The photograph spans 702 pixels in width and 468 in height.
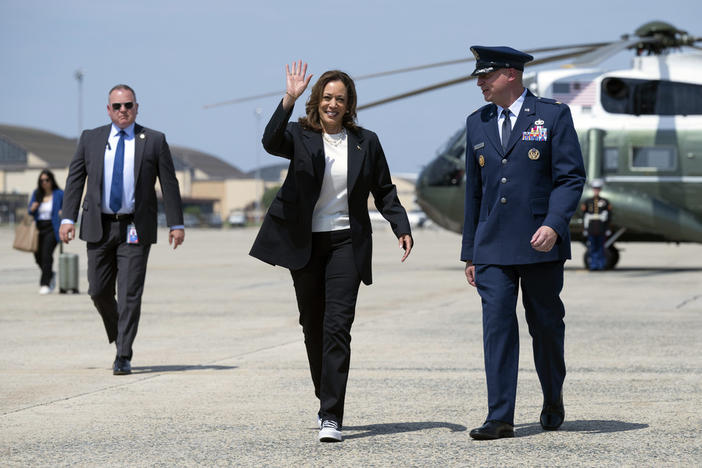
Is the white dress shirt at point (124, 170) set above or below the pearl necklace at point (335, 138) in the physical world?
below

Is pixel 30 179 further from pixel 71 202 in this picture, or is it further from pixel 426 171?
pixel 71 202

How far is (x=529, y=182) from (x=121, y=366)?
352 centimetres

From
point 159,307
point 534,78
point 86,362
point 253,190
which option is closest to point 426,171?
point 534,78

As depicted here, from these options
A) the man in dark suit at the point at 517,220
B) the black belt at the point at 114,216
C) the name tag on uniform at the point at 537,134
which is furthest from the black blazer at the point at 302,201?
the black belt at the point at 114,216

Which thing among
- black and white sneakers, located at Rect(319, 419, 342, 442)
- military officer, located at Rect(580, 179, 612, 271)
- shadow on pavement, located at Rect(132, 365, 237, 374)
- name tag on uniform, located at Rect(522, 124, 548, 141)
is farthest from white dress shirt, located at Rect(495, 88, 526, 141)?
military officer, located at Rect(580, 179, 612, 271)

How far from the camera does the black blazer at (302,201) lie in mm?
5750

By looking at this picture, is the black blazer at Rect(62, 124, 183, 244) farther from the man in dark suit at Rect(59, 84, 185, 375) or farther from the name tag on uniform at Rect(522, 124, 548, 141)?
the name tag on uniform at Rect(522, 124, 548, 141)

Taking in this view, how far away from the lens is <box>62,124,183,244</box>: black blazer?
809 centimetres

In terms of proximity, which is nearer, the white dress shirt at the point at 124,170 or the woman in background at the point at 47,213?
the white dress shirt at the point at 124,170

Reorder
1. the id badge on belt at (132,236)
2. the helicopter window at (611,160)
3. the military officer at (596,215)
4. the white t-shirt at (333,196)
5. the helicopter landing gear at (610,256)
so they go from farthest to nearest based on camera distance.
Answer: the helicopter landing gear at (610,256), the helicopter window at (611,160), the military officer at (596,215), the id badge on belt at (132,236), the white t-shirt at (333,196)

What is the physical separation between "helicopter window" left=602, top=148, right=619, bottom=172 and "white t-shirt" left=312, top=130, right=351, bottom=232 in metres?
15.6

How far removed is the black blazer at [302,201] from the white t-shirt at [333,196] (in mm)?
37

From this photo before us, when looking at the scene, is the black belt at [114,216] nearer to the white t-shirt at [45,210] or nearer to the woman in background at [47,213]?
the woman in background at [47,213]

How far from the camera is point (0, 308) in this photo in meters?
13.6
